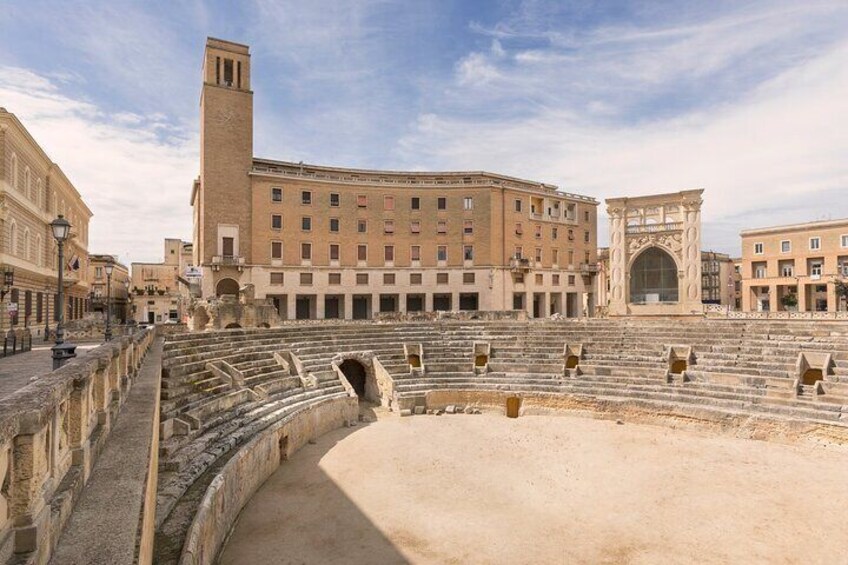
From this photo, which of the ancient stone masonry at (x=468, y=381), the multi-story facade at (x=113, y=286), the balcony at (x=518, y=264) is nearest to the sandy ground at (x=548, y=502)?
the ancient stone masonry at (x=468, y=381)

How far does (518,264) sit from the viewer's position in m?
44.8

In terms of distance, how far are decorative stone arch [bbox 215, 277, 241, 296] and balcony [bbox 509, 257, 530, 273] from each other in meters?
24.2

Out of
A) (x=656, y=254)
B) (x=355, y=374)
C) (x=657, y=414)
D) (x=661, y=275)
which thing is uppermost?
(x=656, y=254)

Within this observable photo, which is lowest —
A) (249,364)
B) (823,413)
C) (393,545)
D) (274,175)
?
(393,545)

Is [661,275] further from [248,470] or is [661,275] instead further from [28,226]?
[28,226]

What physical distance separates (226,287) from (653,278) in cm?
3410

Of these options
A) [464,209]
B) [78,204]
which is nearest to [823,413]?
[464,209]

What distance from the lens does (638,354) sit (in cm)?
2367

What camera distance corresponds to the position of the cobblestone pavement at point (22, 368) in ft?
35.0

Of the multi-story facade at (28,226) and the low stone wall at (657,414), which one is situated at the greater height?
the multi-story facade at (28,226)

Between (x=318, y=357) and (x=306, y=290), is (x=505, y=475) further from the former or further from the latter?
(x=306, y=290)

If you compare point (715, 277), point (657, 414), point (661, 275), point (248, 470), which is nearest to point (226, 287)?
point (248, 470)

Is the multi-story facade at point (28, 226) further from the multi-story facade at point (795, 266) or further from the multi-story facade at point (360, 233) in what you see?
the multi-story facade at point (795, 266)

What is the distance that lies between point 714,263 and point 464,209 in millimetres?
51429
